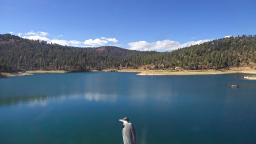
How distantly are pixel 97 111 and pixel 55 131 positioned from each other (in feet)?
47.1

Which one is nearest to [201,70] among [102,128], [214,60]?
[214,60]

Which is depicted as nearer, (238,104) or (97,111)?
(97,111)

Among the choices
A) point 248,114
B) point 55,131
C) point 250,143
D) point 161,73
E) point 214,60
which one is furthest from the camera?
point 214,60

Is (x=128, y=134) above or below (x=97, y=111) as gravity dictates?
above

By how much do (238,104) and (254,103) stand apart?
9.39 feet

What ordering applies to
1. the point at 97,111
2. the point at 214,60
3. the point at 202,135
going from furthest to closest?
the point at 214,60 → the point at 97,111 → the point at 202,135

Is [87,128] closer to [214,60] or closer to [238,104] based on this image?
[238,104]

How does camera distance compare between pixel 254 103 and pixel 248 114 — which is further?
pixel 254 103

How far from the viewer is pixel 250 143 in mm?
29984

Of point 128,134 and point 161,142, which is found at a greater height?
point 128,134

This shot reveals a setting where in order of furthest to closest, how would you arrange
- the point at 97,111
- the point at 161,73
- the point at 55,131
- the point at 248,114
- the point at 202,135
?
the point at 161,73, the point at 97,111, the point at 248,114, the point at 55,131, the point at 202,135

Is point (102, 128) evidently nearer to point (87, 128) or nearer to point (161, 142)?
point (87, 128)

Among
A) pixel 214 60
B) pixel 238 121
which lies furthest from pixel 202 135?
pixel 214 60

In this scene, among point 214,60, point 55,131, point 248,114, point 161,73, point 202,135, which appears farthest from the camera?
point 214,60
